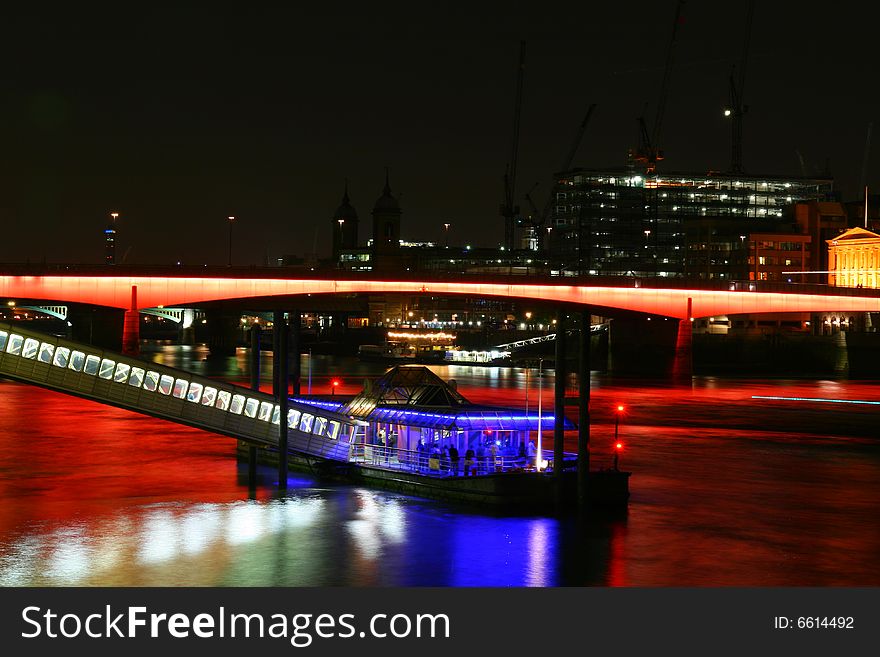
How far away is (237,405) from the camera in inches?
2023

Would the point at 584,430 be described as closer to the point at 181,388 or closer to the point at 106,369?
the point at 181,388

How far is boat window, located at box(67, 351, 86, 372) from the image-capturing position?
48.2 meters

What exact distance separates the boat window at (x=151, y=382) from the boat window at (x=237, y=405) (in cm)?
325

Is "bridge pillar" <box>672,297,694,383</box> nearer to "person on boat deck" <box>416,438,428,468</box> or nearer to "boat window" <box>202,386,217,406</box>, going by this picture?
"person on boat deck" <box>416,438,428,468</box>

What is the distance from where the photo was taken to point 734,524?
4538 cm

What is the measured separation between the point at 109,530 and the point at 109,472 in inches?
568

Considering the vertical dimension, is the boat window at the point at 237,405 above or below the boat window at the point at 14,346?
below

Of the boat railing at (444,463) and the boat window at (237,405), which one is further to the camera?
the boat window at (237,405)

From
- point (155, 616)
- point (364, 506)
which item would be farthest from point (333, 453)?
point (155, 616)

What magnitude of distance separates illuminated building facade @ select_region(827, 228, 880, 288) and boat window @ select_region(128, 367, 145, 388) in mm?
145872

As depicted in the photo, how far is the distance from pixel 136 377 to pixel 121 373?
0.61 meters

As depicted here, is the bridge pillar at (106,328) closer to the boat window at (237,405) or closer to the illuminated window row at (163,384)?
the illuminated window row at (163,384)

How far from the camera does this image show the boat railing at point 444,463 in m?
49.0

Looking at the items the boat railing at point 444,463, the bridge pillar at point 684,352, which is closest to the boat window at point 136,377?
the boat railing at point 444,463
